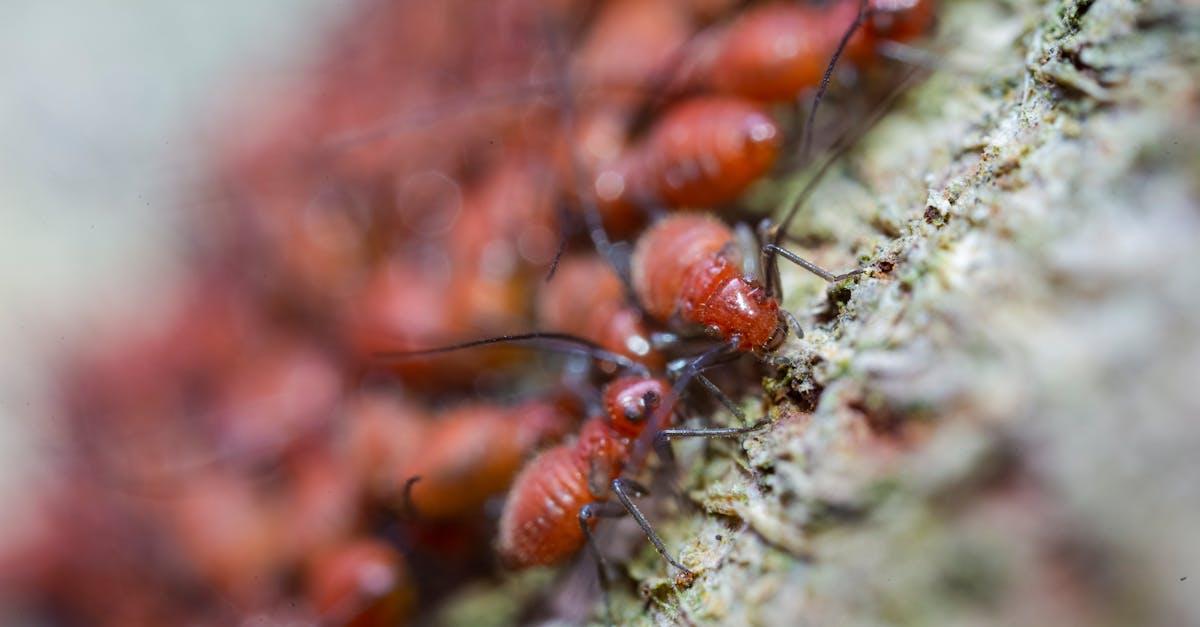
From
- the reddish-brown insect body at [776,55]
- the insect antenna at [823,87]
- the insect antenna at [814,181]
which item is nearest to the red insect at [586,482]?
the insect antenna at [814,181]

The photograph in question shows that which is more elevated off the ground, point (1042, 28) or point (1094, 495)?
point (1042, 28)

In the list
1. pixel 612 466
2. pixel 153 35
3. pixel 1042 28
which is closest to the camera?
pixel 1042 28

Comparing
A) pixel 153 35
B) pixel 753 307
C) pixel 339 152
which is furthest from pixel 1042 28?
pixel 153 35

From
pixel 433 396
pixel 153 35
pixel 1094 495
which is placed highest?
pixel 153 35

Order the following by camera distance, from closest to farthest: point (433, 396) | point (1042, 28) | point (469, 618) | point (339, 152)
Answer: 1. point (1042, 28)
2. point (469, 618)
3. point (433, 396)
4. point (339, 152)

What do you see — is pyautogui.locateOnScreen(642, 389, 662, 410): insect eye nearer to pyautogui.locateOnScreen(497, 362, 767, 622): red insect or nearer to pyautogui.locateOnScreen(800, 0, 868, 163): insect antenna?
pyautogui.locateOnScreen(497, 362, 767, 622): red insect

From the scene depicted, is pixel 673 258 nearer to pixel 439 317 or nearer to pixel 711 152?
pixel 711 152

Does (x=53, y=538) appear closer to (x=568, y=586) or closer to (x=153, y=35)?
(x=568, y=586)

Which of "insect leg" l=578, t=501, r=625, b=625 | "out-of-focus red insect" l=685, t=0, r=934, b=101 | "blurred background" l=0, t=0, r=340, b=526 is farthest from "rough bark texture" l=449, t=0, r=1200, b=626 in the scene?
"blurred background" l=0, t=0, r=340, b=526
